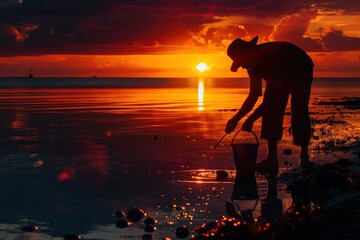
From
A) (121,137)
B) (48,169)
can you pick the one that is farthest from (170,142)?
(48,169)

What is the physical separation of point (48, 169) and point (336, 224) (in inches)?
240

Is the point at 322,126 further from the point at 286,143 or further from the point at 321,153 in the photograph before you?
the point at 321,153

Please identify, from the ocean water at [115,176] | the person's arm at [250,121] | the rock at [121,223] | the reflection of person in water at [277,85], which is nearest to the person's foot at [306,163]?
the reflection of person in water at [277,85]

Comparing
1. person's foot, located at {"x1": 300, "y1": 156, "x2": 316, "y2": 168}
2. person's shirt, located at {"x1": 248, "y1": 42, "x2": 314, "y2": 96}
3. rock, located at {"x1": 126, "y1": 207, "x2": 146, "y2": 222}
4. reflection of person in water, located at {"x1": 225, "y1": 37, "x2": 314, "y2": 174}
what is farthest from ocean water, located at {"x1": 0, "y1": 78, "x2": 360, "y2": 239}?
person's shirt, located at {"x1": 248, "y1": 42, "x2": 314, "y2": 96}

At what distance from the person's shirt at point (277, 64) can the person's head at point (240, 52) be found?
188mm

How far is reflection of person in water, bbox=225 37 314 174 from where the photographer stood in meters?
10.2

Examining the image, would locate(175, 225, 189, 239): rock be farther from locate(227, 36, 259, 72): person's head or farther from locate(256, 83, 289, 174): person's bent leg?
locate(256, 83, 289, 174): person's bent leg

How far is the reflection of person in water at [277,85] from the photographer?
10203 millimetres

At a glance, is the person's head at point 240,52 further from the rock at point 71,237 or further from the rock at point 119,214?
the rock at point 71,237

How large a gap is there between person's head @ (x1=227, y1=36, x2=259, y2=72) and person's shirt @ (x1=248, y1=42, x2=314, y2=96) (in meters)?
0.19

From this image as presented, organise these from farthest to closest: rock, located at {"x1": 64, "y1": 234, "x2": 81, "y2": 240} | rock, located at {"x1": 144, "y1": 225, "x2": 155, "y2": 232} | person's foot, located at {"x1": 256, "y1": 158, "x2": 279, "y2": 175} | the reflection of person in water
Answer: person's foot, located at {"x1": 256, "y1": 158, "x2": 279, "y2": 175}
the reflection of person in water
rock, located at {"x1": 144, "y1": 225, "x2": 155, "y2": 232}
rock, located at {"x1": 64, "y1": 234, "x2": 81, "y2": 240}

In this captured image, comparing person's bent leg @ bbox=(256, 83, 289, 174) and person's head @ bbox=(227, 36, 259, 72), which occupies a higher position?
person's head @ bbox=(227, 36, 259, 72)

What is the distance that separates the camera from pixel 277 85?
10.4 m

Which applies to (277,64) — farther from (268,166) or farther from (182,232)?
(182,232)
